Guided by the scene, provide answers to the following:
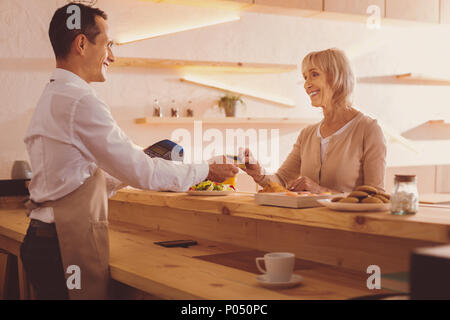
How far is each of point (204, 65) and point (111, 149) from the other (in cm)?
300

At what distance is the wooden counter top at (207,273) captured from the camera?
163 cm

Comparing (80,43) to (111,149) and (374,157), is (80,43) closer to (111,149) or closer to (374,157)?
(111,149)

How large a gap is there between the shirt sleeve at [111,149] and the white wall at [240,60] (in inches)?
101

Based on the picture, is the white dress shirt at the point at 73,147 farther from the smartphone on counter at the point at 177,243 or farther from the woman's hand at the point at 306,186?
the woman's hand at the point at 306,186

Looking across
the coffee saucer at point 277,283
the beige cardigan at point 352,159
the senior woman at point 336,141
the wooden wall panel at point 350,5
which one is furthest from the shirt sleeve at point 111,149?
the wooden wall panel at point 350,5

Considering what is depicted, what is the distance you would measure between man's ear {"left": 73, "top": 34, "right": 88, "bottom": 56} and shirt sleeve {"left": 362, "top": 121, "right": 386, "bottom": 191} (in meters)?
1.45

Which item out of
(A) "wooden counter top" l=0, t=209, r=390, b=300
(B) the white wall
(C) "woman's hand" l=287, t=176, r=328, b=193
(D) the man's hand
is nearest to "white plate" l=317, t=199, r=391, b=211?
(A) "wooden counter top" l=0, t=209, r=390, b=300

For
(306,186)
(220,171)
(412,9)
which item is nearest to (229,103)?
(412,9)

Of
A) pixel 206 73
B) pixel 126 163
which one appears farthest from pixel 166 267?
pixel 206 73

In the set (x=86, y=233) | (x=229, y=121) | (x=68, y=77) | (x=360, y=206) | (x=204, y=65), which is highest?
(x=204, y=65)

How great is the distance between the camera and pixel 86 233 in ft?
6.32

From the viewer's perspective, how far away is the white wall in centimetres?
419

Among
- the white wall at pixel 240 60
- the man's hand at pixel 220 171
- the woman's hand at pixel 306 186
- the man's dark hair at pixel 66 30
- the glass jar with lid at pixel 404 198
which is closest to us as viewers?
the glass jar with lid at pixel 404 198

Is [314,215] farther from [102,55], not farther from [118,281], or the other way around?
[102,55]
